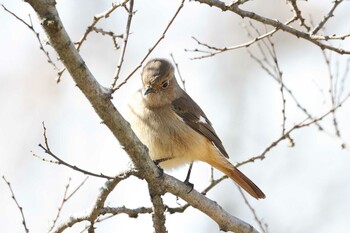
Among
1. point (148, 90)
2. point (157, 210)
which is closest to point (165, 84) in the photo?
point (148, 90)

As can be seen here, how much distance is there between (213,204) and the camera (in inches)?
180

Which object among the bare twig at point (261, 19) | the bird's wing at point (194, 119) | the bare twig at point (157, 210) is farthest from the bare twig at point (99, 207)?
the bird's wing at point (194, 119)

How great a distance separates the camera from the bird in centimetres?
537

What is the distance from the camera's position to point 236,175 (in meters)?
5.94

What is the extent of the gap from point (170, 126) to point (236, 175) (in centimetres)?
91

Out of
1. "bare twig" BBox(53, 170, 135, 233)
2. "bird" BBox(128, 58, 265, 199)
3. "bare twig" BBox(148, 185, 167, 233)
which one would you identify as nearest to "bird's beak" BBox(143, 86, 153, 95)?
"bird" BBox(128, 58, 265, 199)

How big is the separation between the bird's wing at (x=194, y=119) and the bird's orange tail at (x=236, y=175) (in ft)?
0.42

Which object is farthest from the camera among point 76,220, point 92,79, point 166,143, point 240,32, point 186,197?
point 240,32

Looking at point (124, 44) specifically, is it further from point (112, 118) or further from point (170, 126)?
point (170, 126)

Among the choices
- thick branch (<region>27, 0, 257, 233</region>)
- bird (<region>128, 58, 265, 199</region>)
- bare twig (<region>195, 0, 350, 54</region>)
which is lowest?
thick branch (<region>27, 0, 257, 233</region>)

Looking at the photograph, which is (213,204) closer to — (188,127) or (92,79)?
(188,127)

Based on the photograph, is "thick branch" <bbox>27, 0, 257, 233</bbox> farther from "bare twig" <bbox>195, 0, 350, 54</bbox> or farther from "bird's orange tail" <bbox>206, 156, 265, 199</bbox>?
"bird's orange tail" <bbox>206, 156, 265, 199</bbox>

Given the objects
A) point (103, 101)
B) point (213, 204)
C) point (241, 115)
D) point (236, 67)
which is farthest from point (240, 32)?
point (103, 101)

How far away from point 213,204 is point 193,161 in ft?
3.61
